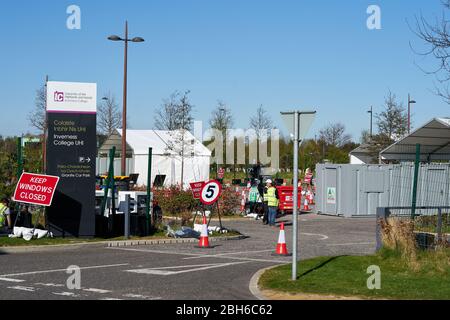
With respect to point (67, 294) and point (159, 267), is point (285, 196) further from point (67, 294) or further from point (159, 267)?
point (67, 294)

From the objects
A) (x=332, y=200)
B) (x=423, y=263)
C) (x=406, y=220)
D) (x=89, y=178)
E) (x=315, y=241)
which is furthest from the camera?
(x=332, y=200)

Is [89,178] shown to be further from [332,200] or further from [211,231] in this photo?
[332,200]

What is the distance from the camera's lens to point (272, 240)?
22.9 metres

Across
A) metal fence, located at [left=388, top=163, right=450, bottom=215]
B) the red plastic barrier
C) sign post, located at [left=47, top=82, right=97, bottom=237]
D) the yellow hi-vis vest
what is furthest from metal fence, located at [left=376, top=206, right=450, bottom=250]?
the red plastic barrier

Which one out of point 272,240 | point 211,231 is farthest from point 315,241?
point 211,231

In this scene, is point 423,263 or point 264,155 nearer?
point 423,263

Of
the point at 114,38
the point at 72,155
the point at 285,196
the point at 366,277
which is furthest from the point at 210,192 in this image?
the point at 114,38

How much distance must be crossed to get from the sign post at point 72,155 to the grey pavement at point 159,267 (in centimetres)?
149

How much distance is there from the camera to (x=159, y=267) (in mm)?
15516

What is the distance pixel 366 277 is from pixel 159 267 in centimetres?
473

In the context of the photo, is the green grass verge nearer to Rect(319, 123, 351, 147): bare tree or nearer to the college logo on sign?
the college logo on sign

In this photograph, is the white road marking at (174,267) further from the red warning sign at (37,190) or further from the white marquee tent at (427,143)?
the white marquee tent at (427,143)
